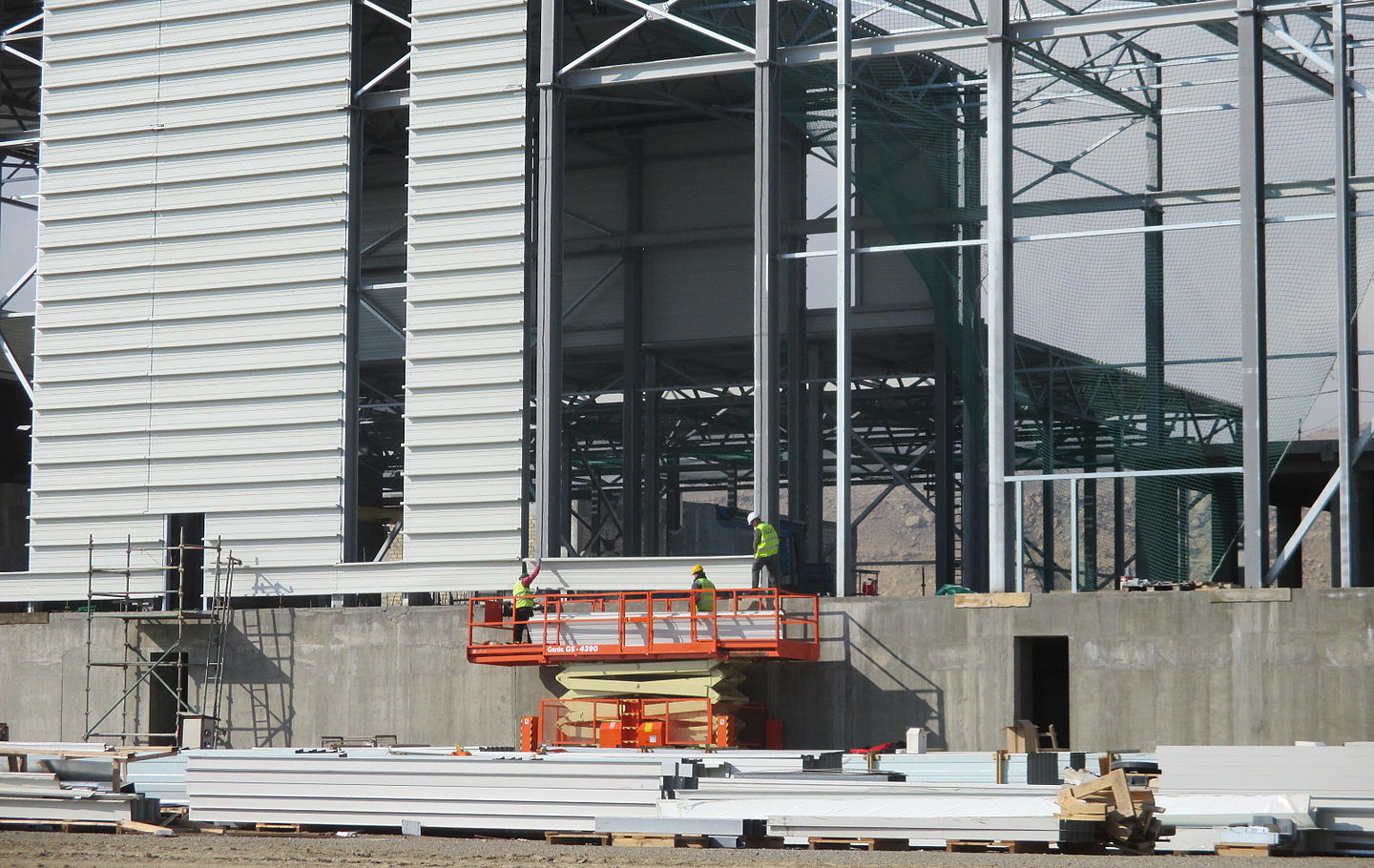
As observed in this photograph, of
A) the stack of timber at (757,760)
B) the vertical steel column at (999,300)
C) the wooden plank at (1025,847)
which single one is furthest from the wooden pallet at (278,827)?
the vertical steel column at (999,300)

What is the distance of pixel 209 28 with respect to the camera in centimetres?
3375

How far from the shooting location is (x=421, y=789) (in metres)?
22.2

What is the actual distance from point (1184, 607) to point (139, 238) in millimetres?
20262

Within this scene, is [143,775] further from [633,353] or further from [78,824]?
[633,353]

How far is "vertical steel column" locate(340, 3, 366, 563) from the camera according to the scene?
3164 cm

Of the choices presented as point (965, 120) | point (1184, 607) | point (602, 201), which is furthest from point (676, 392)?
point (1184, 607)

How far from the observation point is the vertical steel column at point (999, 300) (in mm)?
27016

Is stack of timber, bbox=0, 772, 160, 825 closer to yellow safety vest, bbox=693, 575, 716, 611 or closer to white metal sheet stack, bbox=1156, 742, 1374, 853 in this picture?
yellow safety vest, bbox=693, 575, 716, 611

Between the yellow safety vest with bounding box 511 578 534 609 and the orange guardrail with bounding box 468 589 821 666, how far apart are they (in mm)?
130

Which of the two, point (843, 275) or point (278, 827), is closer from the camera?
point (278, 827)

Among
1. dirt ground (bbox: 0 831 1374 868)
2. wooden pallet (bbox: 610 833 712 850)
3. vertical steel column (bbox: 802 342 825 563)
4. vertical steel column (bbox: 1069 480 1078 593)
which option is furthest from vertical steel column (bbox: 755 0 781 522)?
vertical steel column (bbox: 802 342 825 563)

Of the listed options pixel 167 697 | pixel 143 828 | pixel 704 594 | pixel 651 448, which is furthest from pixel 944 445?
pixel 143 828

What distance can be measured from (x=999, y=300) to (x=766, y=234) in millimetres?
4023

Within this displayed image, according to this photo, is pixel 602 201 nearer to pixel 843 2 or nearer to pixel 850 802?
pixel 843 2
